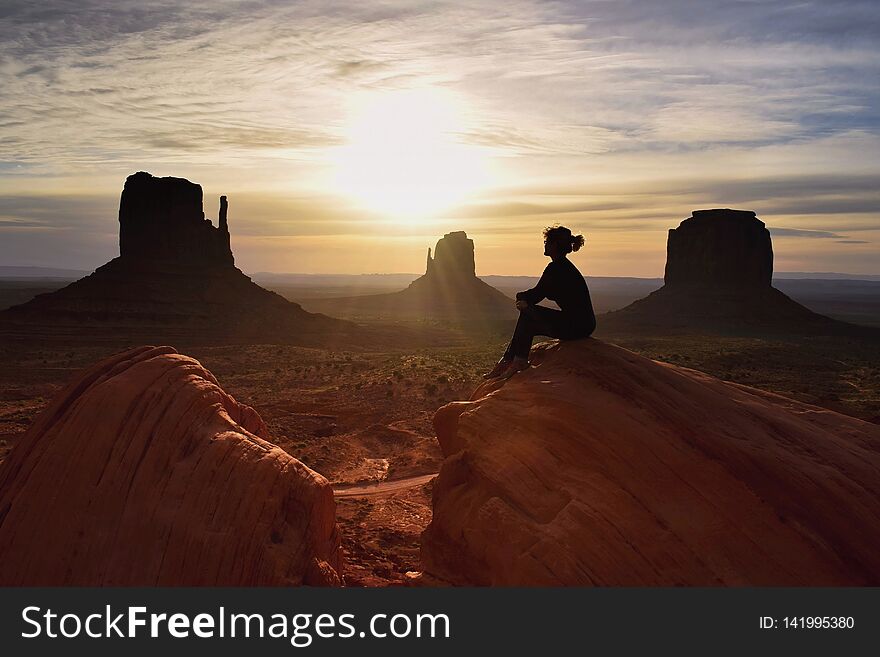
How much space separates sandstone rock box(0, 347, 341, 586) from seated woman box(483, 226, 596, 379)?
352cm

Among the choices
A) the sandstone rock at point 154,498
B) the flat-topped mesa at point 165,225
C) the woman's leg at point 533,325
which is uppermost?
the flat-topped mesa at point 165,225

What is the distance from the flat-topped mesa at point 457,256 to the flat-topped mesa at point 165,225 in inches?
2550

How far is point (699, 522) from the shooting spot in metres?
6.29

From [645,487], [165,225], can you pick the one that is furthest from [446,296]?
[645,487]

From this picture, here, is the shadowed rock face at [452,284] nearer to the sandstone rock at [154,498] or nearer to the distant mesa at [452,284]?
the distant mesa at [452,284]

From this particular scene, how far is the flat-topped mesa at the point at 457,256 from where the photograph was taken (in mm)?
132000

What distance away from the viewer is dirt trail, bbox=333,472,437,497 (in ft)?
51.3

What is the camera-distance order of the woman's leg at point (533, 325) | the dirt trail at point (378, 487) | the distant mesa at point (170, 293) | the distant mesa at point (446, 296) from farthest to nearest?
the distant mesa at point (446, 296)
the distant mesa at point (170, 293)
the dirt trail at point (378, 487)
the woman's leg at point (533, 325)

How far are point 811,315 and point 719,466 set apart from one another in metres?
85.5

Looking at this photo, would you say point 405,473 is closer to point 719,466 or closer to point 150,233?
point 719,466

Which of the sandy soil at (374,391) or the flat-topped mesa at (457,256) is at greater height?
the flat-topped mesa at (457,256)

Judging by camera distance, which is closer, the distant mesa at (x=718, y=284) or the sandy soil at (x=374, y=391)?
the sandy soil at (x=374, y=391)

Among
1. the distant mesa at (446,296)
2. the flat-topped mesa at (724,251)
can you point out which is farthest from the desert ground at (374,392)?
the distant mesa at (446,296)

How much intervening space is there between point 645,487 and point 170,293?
2586 inches
